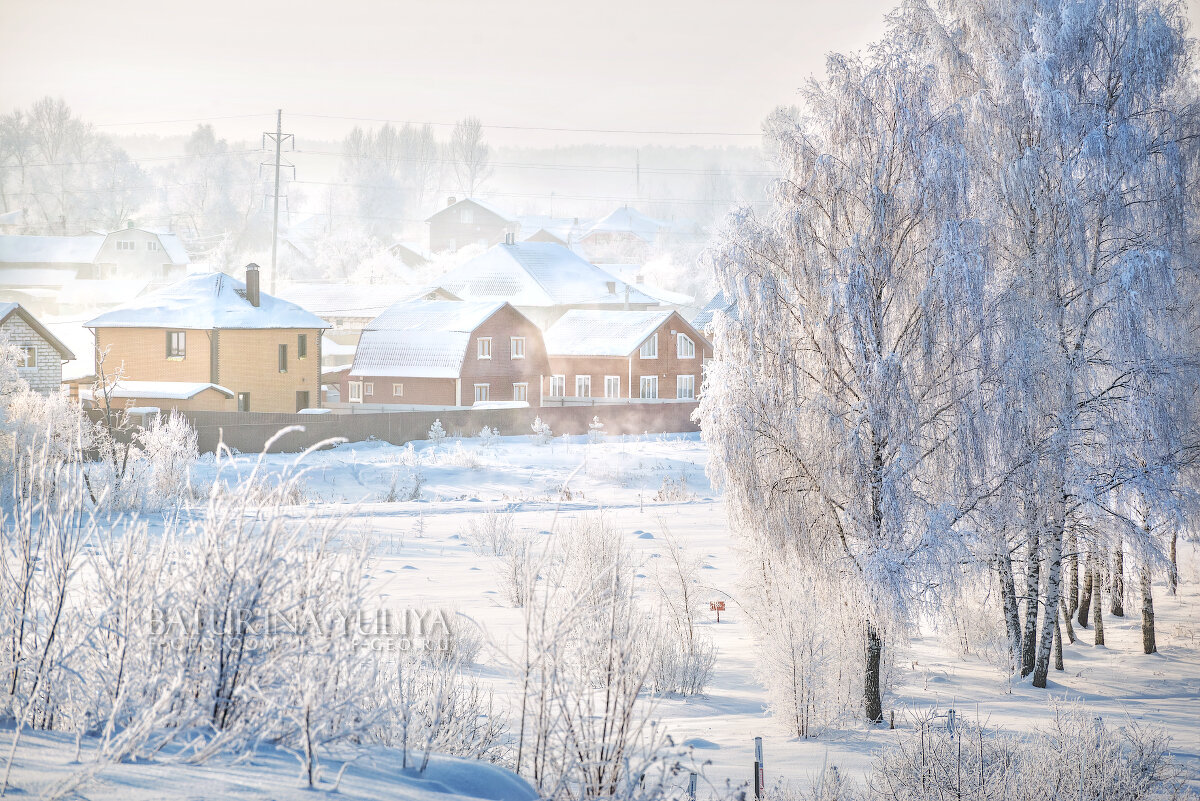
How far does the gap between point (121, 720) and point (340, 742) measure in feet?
4.11

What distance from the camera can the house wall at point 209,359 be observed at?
133 feet

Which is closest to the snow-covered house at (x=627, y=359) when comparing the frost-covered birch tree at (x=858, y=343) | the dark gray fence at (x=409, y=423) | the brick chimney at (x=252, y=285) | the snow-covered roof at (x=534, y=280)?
the dark gray fence at (x=409, y=423)

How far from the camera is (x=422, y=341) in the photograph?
46.8m

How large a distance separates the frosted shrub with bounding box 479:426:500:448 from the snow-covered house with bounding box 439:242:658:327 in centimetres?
2384

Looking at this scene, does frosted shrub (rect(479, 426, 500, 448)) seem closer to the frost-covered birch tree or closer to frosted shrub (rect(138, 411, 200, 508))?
frosted shrub (rect(138, 411, 200, 508))

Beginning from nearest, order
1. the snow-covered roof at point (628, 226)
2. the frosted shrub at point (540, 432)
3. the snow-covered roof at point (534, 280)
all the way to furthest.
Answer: the frosted shrub at point (540, 432) → the snow-covered roof at point (534, 280) → the snow-covered roof at point (628, 226)

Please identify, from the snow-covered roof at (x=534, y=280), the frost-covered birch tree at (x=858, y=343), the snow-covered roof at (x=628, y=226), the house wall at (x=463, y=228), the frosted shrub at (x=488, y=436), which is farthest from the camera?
the snow-covered roof at (x=628, y=226)

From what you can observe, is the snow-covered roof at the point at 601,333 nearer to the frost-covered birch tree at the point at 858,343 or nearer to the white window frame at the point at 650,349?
the white window frame at the point at 650,349

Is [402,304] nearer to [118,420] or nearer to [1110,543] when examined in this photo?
[118,420]

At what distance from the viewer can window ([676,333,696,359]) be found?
51.2 metres

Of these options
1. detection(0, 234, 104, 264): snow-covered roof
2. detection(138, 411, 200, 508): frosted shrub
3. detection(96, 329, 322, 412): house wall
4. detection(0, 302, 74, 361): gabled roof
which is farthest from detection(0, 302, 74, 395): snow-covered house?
detection(0, 234, 104, 264): snow-covered roof

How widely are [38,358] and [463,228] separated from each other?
72.7 metres

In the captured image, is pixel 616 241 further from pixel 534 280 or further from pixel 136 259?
pixel 136 259

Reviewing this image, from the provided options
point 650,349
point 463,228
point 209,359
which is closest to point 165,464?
point 209,359
